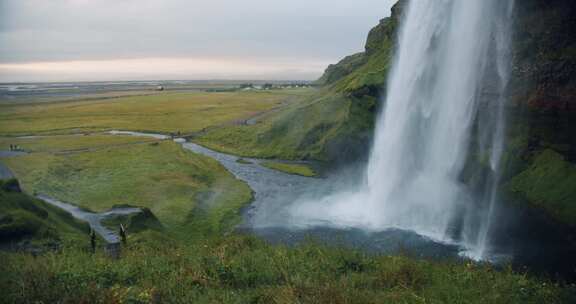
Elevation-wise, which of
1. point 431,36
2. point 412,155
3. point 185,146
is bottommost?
point 185,146

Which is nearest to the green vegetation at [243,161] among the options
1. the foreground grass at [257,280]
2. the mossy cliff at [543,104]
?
the mossy cliff at [543,104]

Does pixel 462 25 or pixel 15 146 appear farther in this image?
pixel 15 146

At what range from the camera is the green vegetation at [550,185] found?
1331 inches

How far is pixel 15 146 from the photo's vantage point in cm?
6338

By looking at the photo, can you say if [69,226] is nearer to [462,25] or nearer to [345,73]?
[462,25]

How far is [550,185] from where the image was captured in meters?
36.9

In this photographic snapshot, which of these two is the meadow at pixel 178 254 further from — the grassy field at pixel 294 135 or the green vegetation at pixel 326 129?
the green vegetation at pixel 326 129

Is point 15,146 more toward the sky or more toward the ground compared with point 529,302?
more toward the ground

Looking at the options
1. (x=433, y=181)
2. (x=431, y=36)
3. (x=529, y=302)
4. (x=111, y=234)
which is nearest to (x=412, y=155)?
(x=433, y=181)

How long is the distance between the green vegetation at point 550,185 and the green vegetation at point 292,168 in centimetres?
2301

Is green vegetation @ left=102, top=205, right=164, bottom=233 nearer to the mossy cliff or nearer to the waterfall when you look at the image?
the waterfall

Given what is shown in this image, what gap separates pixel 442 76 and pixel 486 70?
4.75 meters

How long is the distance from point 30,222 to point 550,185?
3785 centimetres

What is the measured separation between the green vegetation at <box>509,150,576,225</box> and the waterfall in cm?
276
